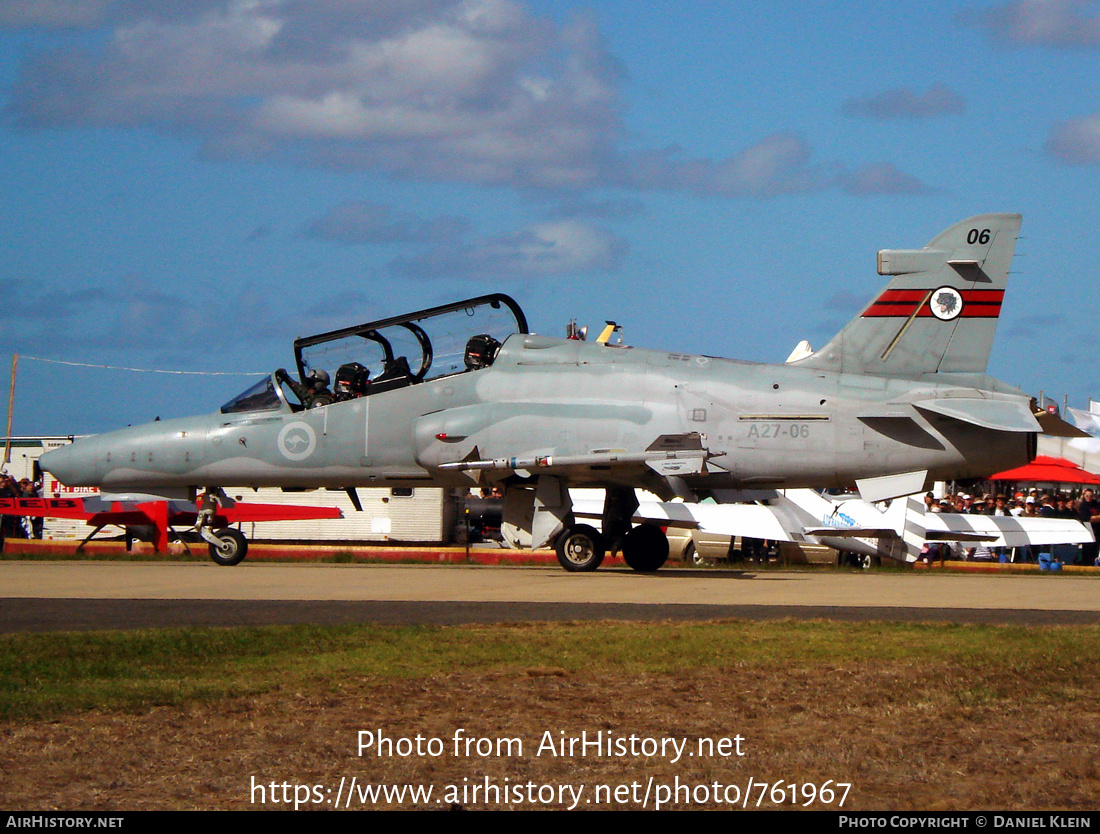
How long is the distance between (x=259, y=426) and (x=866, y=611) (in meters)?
10.3

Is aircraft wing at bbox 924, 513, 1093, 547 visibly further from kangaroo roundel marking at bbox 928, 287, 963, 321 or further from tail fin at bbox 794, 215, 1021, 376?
kangaroo roundel marking at bbox 928, 287, 963, 321

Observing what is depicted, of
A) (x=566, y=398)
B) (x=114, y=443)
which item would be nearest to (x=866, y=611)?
(x=566, y=398)

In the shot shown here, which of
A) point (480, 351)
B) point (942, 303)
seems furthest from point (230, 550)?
point (942, 303)

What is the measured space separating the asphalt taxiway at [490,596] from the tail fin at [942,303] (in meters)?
2.97

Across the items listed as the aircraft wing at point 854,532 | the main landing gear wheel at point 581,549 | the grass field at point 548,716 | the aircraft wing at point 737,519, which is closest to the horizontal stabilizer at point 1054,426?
the aircraft wing at point 854,532

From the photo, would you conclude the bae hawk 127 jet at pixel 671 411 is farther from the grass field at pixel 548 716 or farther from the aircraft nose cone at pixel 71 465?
the grass field at pixel 548 716

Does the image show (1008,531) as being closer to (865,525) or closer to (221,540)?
(865,525)

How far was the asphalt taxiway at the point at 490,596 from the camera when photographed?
1059 centimetres

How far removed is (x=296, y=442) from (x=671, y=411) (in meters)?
5.74

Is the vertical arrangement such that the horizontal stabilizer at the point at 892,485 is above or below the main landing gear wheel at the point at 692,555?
above

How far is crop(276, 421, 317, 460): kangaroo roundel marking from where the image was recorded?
18.0 meters

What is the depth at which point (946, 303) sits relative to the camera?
16.1m

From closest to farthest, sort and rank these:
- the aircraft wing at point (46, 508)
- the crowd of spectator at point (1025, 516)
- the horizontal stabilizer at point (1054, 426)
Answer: the horizontal stabilizer at point (1054, 426), the aircraft wing at point (46, 508), the crowd of spectator at point (1025, 516)
